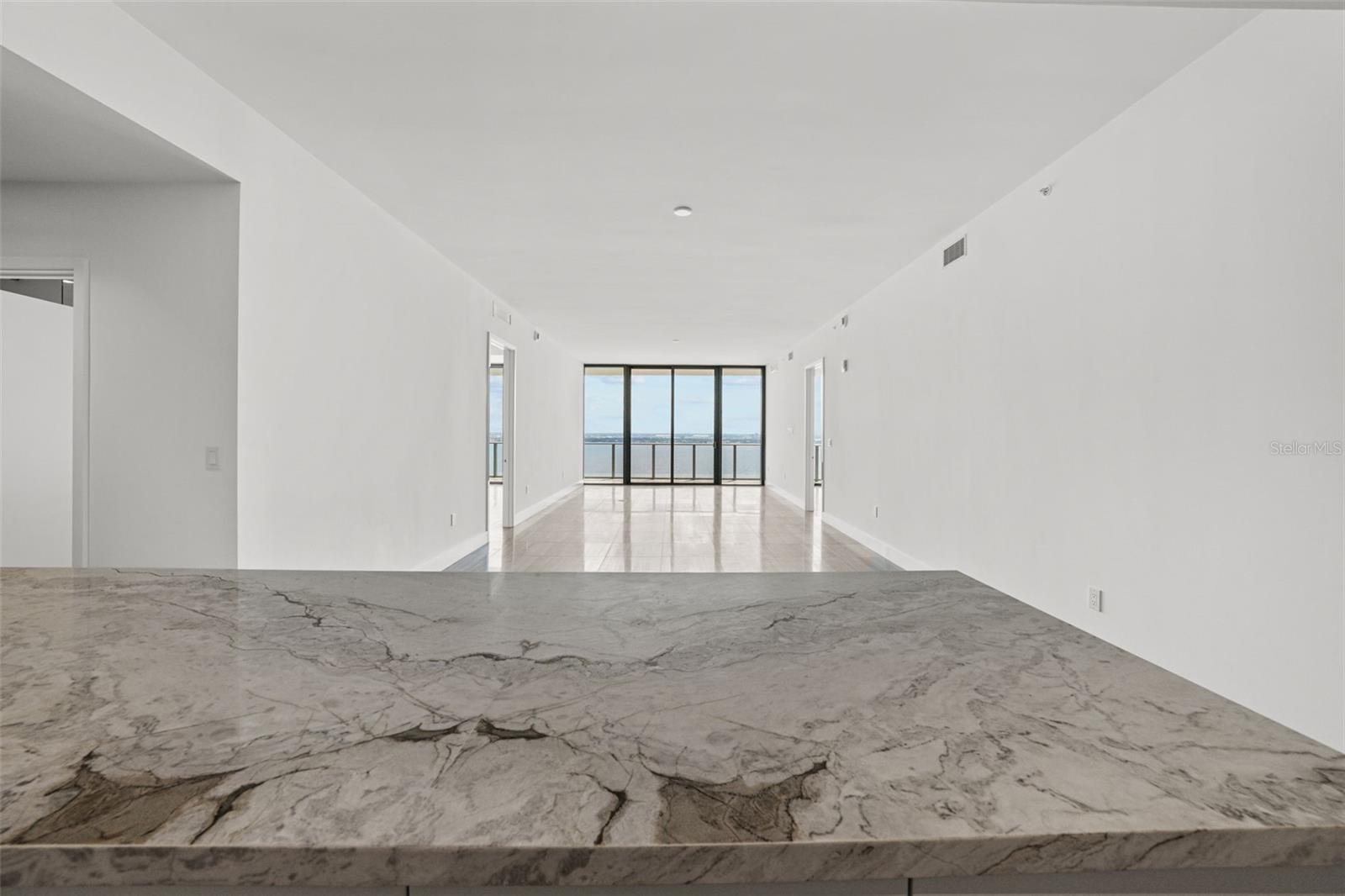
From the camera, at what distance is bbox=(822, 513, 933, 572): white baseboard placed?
604 centimetres

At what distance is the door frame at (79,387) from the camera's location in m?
3.16

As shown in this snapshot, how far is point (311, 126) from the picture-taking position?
3.38 m

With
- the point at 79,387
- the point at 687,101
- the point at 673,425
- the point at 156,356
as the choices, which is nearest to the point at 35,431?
the point at 79,387

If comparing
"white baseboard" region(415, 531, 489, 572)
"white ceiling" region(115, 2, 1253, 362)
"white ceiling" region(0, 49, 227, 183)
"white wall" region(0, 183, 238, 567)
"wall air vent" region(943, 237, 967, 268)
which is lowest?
"white baseboard" region(415, 531, 489, 572)

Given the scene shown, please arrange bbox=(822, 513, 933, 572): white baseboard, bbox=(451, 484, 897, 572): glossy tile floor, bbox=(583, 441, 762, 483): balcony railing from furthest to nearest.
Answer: bbox=(583, 441, 762, 483): balcony railing
bbox=(451, 484, 897, 572): glossy tile floor
bbox=(822, 513, 933, 572): white baseboard

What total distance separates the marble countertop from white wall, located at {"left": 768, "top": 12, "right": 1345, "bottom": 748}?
184 centimetres

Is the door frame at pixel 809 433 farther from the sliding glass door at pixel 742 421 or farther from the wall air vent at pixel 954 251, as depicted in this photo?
the wall air vent at pixel 954 251

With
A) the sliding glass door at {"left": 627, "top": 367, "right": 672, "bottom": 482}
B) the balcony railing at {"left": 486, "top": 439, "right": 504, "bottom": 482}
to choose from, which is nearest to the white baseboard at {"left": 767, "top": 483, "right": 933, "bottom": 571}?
the sliding glass door at {"left": 627, "top": 367, "right": 672, "bottom": 482}

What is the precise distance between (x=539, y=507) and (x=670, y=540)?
10.7 feet

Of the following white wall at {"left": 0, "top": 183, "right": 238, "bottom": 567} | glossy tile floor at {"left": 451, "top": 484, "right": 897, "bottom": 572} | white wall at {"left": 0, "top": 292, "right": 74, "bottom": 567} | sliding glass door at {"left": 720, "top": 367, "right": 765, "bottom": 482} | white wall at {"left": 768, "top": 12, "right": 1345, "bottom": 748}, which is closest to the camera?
white wall at {"left": 768, "top": 12, "right": 1345, "bottom": 748}

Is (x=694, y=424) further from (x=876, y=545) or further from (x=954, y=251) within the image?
(x=954, y=251)

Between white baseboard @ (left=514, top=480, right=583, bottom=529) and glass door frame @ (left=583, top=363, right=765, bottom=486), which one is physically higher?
glass door frame @ (left=583, top=363, right=765, bottom=486)

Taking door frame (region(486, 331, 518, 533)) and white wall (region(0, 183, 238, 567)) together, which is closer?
white wall (region(0, 183, 238, 567))

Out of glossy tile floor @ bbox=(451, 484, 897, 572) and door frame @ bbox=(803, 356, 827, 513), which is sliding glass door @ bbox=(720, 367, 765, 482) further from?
door frame @ bbox=(803, 356, 827, 513)
